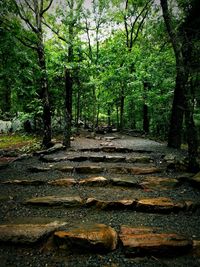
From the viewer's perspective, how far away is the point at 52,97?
54.2 ft

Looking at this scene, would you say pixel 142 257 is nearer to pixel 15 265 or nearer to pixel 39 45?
pixel 15 265

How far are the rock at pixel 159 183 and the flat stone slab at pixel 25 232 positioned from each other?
7.92 feet

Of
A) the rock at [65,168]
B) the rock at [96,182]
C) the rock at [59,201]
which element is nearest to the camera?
the rock at [59,201]

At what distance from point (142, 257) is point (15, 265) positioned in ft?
4.74

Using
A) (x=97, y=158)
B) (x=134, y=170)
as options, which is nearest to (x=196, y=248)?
(x=134, y=170)

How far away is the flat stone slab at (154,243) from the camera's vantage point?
9.26 feet

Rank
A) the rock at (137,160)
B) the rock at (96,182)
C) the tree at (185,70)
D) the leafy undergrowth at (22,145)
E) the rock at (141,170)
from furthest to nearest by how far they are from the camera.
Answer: the leafy undergrowth at (22,145), the rock at (137,160), the rock at (141,170), the tree at (185,70), the rock at (96,182)

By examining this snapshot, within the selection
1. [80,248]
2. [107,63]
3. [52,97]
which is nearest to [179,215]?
[80,248]

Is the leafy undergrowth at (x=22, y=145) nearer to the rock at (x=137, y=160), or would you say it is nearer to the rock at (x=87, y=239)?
the rock at (x=137, y=160)

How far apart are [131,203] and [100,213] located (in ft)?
1.85

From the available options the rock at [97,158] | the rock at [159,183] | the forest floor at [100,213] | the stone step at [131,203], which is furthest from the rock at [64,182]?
the rock at [97,158]

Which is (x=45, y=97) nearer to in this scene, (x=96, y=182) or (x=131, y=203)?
(x=96, y=182)

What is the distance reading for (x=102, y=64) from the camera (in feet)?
49.6

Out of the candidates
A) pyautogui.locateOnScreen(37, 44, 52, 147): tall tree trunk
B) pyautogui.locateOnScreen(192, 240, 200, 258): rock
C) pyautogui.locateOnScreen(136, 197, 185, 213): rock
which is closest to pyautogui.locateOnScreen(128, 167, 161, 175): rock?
pyautogui.locateOnScreen(136, 197, 185, 213): rock
